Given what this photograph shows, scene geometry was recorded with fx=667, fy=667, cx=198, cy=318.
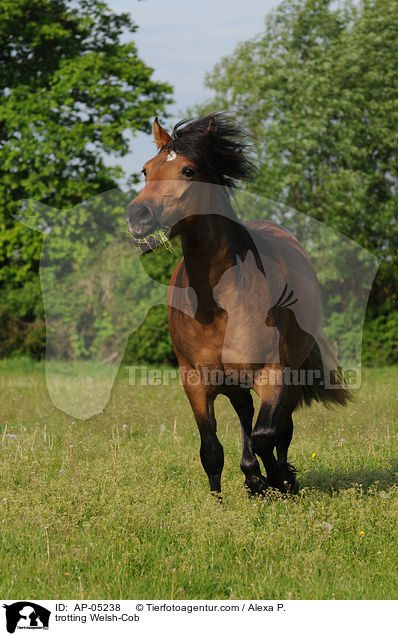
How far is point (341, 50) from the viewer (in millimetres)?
19281

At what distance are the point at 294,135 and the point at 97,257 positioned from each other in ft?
37.0

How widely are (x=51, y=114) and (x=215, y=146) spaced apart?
14026 mm

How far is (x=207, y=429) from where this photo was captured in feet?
16.4

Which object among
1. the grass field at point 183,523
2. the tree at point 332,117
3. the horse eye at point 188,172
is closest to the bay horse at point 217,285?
the horse eye at point 188,172

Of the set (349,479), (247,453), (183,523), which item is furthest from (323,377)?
(183,523)

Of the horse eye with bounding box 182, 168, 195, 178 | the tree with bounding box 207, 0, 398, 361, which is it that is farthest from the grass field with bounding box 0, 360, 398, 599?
the tree with bounding box 207, 0, 398, 361

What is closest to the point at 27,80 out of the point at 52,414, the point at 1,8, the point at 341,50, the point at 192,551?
the point at 1,8

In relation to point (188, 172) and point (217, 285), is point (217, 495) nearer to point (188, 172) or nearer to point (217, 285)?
point (217, 285)

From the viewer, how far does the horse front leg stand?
193 inches

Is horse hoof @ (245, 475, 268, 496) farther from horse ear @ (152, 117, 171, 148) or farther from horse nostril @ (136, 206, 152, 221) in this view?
horse ear @ (152, 117, 171, 148)

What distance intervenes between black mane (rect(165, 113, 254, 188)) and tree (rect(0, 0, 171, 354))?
12689 millimetres
